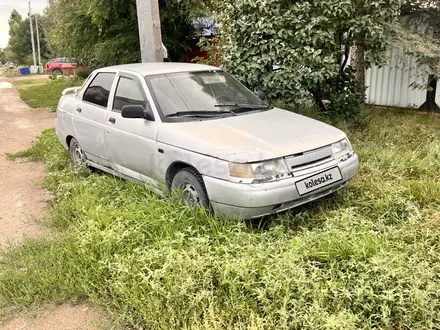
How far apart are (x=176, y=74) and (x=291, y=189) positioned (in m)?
2.10

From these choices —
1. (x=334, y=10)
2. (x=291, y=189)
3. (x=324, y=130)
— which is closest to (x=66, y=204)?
(x=291, y=189)

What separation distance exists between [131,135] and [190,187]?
107cm

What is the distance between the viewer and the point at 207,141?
12.4 feet

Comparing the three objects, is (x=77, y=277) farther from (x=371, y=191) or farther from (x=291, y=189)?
(x=371, y=191)

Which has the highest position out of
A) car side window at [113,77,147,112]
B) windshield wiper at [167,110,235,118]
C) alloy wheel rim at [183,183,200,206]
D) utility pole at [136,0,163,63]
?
utility pole at [136,0,163,63]

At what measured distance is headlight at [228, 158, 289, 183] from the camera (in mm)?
3523

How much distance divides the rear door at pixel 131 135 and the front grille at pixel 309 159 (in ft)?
4.82

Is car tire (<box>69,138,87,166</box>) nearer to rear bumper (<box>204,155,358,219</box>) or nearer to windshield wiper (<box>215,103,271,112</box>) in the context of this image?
windshield wiper (<box>215,103,271,112</box>)

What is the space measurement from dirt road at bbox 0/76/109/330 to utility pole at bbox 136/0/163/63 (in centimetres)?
263

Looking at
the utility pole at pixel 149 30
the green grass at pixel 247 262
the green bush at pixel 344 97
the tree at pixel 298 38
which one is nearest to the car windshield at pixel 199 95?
the green grass at pixel 247 262

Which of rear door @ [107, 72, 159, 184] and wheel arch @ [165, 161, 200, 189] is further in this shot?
rear door @ [107, 72, 159, 184]

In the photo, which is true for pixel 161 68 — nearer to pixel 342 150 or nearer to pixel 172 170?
pixel 172 170

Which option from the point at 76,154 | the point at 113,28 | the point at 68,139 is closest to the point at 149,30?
the point at 68,139

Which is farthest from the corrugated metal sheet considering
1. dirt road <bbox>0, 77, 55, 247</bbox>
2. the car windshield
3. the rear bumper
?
dirt road <bbox>0, 77, 55, 247</bbox>
